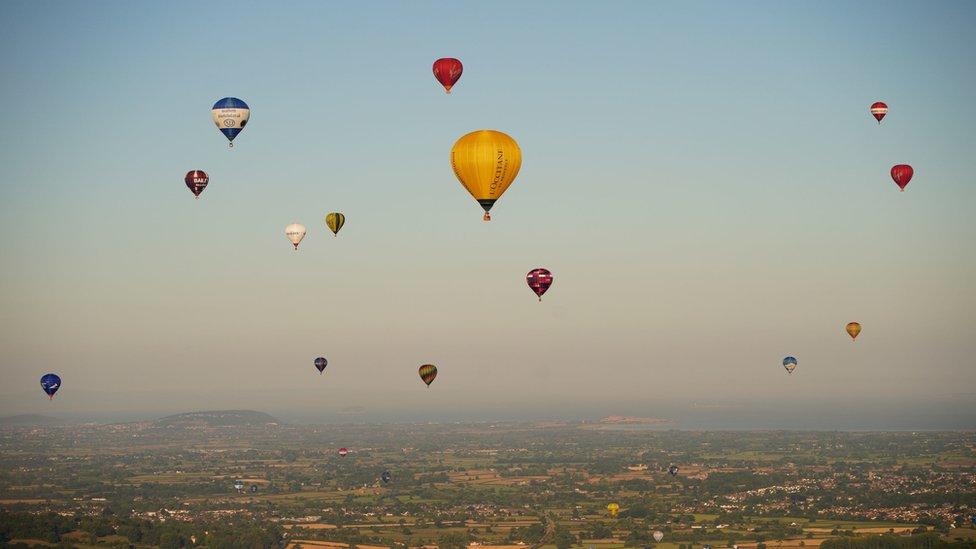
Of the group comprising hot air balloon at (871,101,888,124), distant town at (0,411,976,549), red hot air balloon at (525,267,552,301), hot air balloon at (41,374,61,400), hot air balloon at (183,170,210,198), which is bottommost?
distant town at (0,411,976,549)

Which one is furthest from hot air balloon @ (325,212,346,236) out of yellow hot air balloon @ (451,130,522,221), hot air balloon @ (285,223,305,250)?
yellow hot air balloon @ (451,130,522,221)

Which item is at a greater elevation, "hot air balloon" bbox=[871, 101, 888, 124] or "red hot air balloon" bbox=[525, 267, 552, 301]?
"hot air balloon" bbox=[871, 101, 888, 124]

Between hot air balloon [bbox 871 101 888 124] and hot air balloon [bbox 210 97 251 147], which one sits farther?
hot air balloon [bbox 871 101 888 124]

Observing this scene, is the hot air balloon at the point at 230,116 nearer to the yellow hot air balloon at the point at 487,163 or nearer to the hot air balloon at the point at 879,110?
the yellow hot air balloon at the point at 487,163

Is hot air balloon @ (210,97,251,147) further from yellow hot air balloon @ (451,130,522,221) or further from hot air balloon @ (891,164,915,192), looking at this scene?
hot air balloon @ (891,164,915,192)

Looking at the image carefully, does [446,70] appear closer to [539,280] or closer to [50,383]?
[539,280]

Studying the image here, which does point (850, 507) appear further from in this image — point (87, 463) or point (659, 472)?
point (87, 463)

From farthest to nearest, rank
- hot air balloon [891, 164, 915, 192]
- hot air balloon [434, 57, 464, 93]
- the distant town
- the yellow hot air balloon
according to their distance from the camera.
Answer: the distant town, hot air balloon [891, 164, 915, 192], hot air balloon [434, 57, 464, 93], the yellow hot air balloon

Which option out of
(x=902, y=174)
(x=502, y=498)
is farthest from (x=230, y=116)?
(x=502, y=498)
